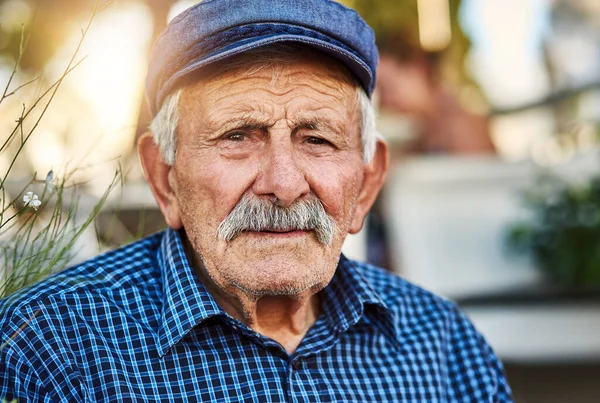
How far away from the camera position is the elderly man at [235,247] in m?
1.82

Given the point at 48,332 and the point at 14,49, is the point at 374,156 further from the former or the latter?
the point at 14,49

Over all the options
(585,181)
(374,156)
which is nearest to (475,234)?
(585,181)

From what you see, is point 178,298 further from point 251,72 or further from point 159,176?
point 251,72

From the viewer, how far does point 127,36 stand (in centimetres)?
438

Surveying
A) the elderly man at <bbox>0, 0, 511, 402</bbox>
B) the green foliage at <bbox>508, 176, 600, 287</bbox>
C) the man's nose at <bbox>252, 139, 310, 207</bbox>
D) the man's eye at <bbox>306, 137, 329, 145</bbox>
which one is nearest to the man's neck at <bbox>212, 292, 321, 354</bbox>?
the elderly man at <bbox>0, 0, 511, 402</bbox>

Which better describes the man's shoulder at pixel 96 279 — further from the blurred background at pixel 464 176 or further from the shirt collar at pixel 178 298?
the blurred background at pixel 464 176

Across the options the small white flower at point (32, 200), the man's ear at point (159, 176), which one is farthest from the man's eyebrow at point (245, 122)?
the small white flower at point (32, 200)

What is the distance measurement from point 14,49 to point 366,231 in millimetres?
2780

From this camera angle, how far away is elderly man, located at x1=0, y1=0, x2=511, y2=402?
1815mm

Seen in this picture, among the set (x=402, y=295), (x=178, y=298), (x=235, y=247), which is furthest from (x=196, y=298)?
(x=402, y=295)

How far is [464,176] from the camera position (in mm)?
5336

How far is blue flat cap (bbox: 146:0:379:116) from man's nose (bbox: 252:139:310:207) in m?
0.27

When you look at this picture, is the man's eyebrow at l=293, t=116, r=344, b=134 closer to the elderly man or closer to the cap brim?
the elderly man

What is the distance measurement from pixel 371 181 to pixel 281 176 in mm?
517
